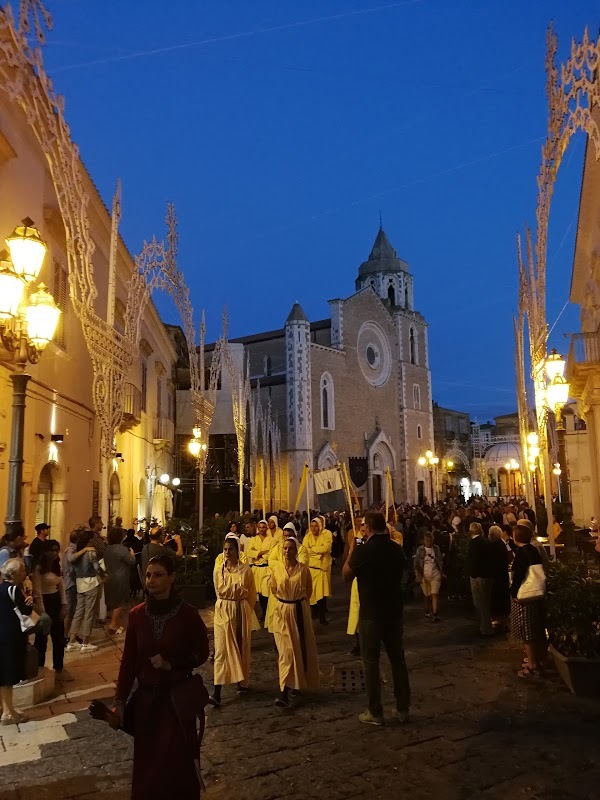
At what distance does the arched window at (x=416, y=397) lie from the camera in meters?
53.1

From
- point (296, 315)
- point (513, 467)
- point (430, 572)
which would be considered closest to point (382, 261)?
point (296, 315)

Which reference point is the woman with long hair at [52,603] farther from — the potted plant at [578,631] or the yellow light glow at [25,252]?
the potted plant at [578,631]

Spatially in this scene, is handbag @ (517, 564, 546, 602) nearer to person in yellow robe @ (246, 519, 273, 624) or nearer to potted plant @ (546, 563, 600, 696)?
potted plant @ (546, 563, 600, 696)

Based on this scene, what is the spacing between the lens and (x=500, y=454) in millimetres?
58375

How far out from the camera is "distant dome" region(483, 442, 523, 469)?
57969mm

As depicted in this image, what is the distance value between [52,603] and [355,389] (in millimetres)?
39437

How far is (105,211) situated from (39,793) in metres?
14.5

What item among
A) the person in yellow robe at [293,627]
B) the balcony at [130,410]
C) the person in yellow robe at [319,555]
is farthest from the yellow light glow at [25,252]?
the balcony at [130,410]

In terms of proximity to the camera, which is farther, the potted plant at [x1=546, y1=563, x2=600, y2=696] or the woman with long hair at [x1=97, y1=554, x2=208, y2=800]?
the potted plant at [x1=546, y1=563, x2=600, y2=696]

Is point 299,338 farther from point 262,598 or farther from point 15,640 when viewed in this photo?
point 15,640

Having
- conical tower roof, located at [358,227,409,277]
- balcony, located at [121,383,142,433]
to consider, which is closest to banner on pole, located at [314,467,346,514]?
balcony, located at [121,383,142,433]

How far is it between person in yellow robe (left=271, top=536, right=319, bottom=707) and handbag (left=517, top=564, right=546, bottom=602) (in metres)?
2.22

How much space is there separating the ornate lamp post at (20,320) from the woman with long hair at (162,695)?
351 cm

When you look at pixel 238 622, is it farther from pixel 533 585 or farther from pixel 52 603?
pixel 533 585
